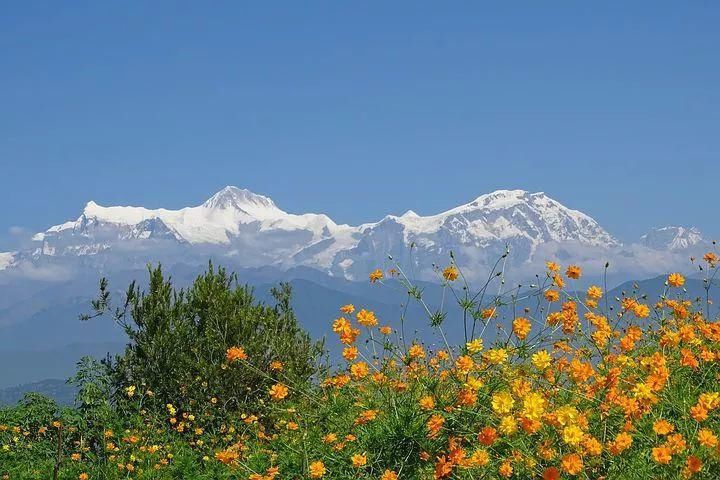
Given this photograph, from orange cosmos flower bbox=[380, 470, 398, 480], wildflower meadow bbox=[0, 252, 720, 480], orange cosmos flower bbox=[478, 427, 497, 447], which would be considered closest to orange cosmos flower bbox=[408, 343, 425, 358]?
wildflower meadow bbox=[0, 252, 720, 480]

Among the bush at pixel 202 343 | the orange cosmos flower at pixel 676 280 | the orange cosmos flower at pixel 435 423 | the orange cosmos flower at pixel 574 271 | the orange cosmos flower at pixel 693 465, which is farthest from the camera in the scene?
the bush at pixel 202 343

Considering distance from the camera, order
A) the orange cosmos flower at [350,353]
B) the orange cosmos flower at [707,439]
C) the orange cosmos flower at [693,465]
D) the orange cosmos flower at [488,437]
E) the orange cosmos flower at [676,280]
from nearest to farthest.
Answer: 1. the orange cosmos flower at [693,465]
2. the orange cosmos flower at [707,439]
3. the orange cosmos flower at [488,437]
4. the orange cosmos flower at [350,353]
5. the orange cosmos flower at [676,280]

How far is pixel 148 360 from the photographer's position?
523 inches

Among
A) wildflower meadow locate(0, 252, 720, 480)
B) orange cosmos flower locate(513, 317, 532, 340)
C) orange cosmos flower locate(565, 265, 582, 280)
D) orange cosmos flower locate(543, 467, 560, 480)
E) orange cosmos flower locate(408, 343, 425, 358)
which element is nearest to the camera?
orange cosmos flower locate(543, 467, 560, 480)

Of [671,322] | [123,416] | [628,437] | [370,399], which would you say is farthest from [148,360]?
[628,437]

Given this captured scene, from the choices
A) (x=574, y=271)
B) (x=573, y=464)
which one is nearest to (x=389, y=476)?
(x=573, y=464)

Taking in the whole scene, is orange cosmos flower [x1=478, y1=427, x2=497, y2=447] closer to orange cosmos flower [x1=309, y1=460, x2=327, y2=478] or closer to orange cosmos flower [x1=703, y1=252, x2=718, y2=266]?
orange cosmos flower [x1=309, y1=460, x2=327, y2=478]

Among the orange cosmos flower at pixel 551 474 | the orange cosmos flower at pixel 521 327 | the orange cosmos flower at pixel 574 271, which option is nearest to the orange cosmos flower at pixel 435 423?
the orange cosmos flower at pixel 521 327

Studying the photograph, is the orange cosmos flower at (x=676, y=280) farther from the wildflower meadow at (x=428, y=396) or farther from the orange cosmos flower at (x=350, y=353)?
the orange cosmos flower at (x=350, y=353)

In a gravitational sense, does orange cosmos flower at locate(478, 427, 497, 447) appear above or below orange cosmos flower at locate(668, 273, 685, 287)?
below

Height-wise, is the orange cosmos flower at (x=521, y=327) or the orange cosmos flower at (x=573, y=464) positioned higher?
the orange cosmos flower at (x=521, y=327)

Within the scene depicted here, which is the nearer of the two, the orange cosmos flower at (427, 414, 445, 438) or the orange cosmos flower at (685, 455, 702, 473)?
the orange cosmos flower at (685, 455, 702, 473)

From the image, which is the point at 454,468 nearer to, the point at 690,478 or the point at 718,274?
the point at 690,478

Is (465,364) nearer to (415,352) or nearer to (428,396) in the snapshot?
(428,396)
